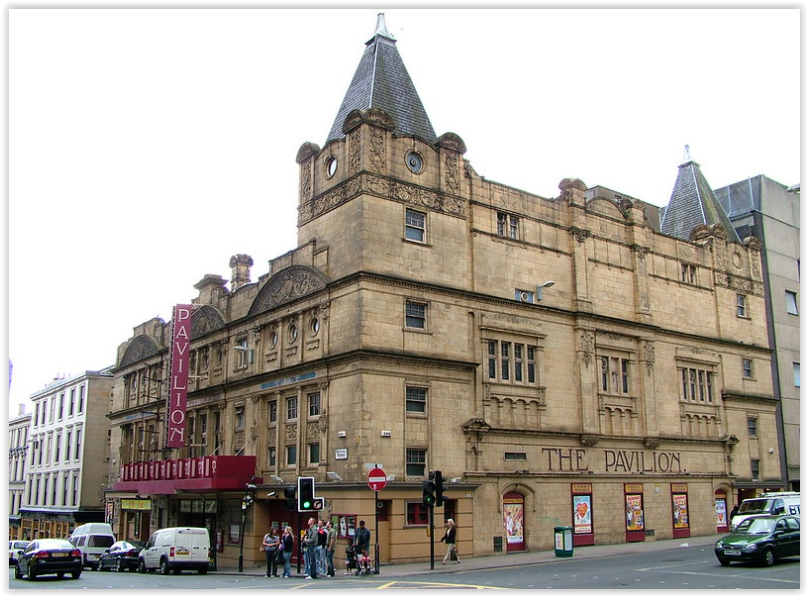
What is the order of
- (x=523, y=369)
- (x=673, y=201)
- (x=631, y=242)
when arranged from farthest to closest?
1. (x=673, y=201)
2. (x=631, y=242)
3. (x=523, y=369)

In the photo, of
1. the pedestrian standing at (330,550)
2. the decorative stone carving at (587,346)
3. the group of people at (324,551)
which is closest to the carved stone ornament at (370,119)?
the decorative stone carving at (587,346)

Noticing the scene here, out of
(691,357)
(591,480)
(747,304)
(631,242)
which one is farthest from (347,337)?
(747,304)

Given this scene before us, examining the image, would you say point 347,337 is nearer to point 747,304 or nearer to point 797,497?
point 797,497

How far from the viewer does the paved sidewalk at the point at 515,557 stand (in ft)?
95.5

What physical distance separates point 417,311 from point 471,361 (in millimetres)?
3259

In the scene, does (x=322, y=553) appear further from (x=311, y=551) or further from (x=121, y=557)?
(x=121, y=557)

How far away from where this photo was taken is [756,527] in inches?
1047

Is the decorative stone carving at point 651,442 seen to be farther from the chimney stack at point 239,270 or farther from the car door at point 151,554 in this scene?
the chimney stack at point 239,270

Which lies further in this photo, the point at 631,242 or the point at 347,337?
the point at 631,242

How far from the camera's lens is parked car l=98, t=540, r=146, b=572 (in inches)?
1437

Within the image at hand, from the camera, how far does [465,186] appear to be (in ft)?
122

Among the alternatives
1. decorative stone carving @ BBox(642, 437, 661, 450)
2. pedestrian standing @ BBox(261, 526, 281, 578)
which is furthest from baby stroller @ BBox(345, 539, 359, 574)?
decorative stone carving @ BBox(642, 437, 661, 450)

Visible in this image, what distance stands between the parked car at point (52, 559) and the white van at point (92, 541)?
8.77m

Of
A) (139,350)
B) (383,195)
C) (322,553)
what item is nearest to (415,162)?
(383,195)
